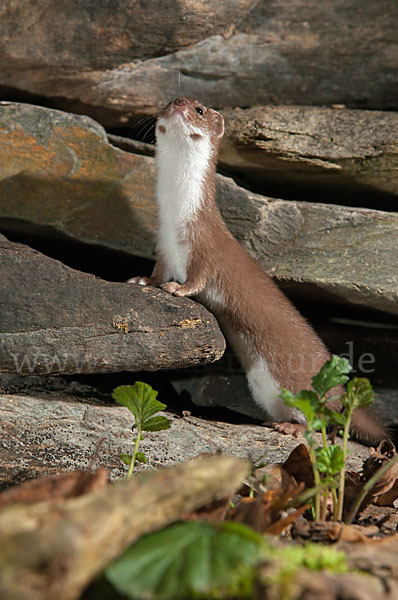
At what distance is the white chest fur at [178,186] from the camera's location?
480 cm

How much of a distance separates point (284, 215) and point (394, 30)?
1.79 m

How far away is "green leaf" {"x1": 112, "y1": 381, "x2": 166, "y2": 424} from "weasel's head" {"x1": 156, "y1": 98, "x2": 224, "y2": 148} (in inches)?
94.2

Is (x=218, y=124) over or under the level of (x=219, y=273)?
over

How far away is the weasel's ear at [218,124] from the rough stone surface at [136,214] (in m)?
0.48

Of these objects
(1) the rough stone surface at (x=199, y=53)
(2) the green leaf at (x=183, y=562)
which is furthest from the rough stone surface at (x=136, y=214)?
(2) the green leaf at (x=183, y=562)

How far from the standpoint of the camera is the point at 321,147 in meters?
5.18

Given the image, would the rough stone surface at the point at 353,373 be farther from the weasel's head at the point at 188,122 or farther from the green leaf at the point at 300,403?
the green leaf at the point at 300,403

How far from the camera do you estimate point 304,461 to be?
3332 millimetres

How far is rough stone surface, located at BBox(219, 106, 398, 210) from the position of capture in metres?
5.12

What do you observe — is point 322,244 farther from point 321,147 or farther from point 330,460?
point 330,460

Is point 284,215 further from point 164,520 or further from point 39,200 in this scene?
point 164,520

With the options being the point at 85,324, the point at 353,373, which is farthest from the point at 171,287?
the point at 353,373

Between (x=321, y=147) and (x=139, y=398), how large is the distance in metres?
2.98

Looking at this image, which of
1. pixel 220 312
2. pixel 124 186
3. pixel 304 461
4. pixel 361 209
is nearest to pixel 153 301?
pixel 220 312
